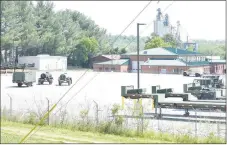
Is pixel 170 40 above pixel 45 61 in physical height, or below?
above

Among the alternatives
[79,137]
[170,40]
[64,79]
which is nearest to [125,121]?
[79,137]

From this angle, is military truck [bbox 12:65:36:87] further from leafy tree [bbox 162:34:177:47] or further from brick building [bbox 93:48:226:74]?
leafy tree [bbox 162:34:177:47]

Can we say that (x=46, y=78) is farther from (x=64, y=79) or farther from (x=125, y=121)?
(x=125, y=121)

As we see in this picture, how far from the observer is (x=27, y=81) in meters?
24.6

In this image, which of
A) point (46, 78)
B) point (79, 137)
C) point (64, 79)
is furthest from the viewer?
point (46, 78)

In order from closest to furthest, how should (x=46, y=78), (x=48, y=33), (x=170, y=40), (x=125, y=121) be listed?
(x=125, y=121), (x=170, y=40), (x=48, y=33), (x=46, y=78)

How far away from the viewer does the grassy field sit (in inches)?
335

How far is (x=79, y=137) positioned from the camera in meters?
8.98

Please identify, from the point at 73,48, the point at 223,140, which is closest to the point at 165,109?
the point at 223,140

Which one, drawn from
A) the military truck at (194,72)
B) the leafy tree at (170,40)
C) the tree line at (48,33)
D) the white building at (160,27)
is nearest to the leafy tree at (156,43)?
the leafy tree at (170,40)

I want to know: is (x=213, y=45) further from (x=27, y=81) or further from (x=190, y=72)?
(x=27, y=81)

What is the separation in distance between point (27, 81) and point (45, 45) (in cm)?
266

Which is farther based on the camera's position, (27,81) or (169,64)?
(27,81)

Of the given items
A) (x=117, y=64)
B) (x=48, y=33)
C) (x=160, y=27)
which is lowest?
(x=117, y=64)
